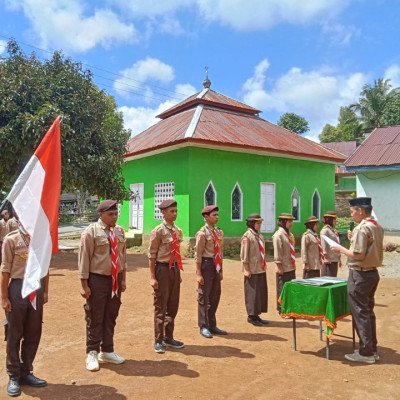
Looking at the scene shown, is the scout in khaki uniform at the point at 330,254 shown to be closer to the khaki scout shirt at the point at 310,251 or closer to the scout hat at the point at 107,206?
the khaki scout shirt at the point at 310,251

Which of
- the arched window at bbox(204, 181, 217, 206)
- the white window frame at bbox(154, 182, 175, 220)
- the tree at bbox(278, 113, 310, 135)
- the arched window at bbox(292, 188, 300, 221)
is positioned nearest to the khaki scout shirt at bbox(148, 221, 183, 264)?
the arched window at bbox(204, 181, 217, 206)

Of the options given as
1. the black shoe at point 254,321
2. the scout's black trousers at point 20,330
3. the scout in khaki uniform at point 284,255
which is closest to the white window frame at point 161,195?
the scout in khaki uniform at point 284,255

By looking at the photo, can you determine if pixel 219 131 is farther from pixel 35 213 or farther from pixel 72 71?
pixel 35 213

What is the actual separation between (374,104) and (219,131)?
26448 millimetres

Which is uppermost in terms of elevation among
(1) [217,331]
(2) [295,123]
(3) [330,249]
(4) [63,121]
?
(2) [295,123]

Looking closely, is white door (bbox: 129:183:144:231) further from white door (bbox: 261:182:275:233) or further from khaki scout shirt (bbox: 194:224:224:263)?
khaki scout shirt (bbox: 194:224:224:263)

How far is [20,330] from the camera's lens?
4125 mm

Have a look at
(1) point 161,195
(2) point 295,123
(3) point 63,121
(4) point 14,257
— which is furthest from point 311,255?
(2) point 295,123

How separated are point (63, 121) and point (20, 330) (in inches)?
331

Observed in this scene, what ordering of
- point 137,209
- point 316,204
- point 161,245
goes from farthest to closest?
point 316,204
point 137,209
point 161,245

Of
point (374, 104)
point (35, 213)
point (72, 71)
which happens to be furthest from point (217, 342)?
point (374, 104)

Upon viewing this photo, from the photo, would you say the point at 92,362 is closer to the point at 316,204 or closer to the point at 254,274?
the point at 254,274

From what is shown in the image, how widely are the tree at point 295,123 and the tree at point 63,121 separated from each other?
102 feet

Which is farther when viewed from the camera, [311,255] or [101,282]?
[311,255]
